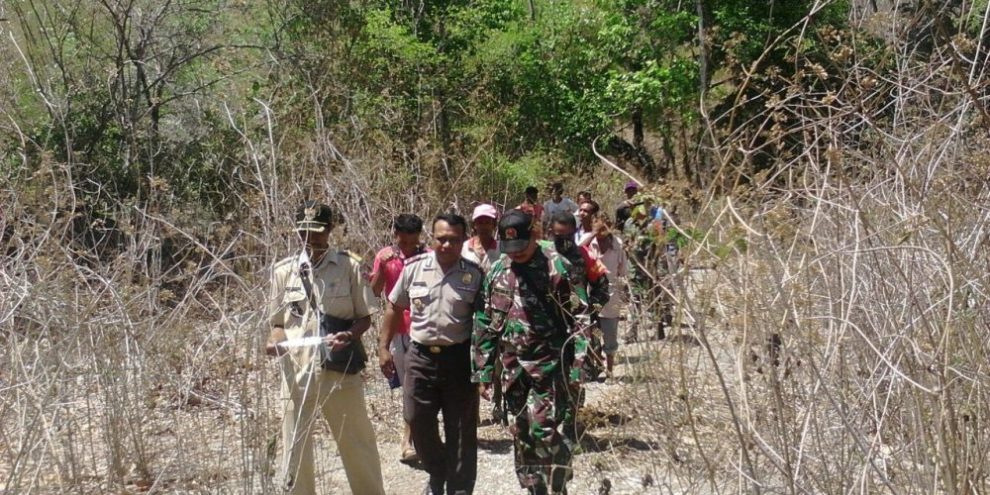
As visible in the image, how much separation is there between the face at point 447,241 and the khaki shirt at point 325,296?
0.47 meters

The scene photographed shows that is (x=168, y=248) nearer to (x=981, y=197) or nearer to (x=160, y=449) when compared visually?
(x=160, y=449)

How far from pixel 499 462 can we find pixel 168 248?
566 centimetres

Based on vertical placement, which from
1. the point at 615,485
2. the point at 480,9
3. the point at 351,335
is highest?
the point at 480,9

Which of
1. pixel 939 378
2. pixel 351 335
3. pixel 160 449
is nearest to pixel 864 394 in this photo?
pixel 939 378

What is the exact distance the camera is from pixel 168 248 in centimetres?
1130

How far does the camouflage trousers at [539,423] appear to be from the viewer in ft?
17.5

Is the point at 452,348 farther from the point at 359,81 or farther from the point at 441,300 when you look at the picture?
the point at 359,81

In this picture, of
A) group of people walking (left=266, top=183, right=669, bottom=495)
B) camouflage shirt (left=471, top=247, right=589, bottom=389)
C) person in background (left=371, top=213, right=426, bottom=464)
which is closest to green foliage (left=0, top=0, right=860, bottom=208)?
person in background (left=371, top=213, right=426, bottom=464)

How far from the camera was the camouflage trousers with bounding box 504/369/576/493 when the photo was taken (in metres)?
5.33

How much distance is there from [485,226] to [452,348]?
1.22 m

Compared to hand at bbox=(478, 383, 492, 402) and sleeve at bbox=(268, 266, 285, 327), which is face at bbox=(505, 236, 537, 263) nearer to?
hand at bbox=(478, 383, 492, 402)

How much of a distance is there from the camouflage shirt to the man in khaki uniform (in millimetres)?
619

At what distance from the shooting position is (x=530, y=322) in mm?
5367

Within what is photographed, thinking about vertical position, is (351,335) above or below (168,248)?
below
